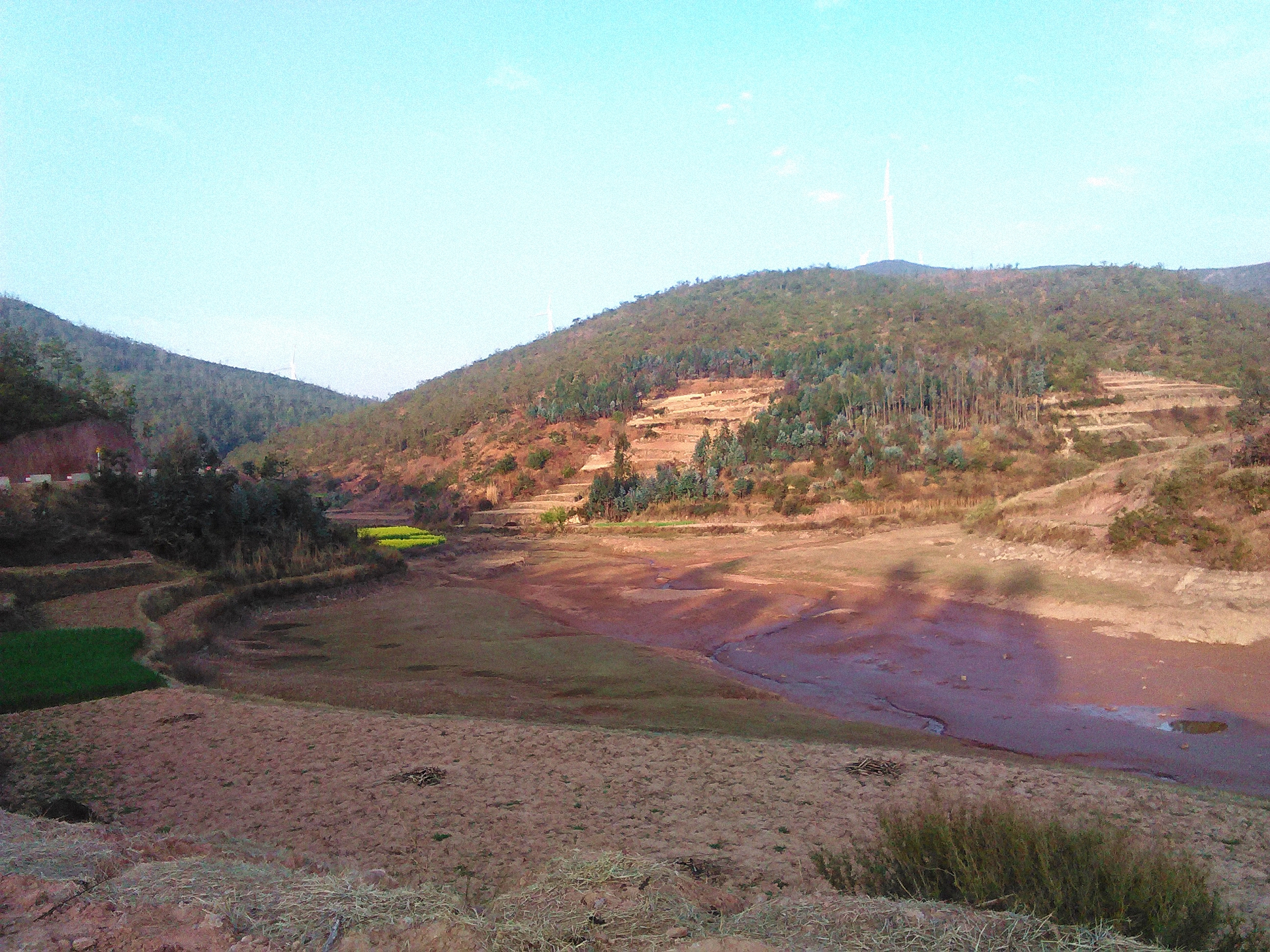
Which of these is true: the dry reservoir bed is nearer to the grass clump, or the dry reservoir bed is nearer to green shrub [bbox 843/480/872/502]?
the grass clump

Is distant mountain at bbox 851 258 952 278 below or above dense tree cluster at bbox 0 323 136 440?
above

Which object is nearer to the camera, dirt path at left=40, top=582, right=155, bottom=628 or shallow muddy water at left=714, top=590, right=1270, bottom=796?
shallow muddy water at left=714, top=590, right=1270, bottom=796

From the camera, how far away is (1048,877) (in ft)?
10.3

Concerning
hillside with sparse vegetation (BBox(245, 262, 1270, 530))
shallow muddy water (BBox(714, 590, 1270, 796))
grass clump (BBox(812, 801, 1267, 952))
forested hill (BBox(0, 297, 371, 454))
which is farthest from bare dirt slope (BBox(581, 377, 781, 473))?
forested hill (BBox(0, 297, 371, 454))

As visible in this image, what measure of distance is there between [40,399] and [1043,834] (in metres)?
31.2

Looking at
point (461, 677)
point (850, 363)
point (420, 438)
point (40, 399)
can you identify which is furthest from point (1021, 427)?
point (420, 438)

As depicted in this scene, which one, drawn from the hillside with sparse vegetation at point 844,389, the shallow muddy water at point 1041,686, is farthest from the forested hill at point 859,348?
the shallow muddy water at point 1041,686

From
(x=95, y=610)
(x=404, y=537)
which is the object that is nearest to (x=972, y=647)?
(x=95, y=610)

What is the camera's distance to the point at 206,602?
16.0 m

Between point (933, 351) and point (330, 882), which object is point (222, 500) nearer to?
point (330, 882)

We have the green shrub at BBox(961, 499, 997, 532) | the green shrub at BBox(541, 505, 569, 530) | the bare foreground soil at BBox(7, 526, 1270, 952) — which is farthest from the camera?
the green shrub at BBox(541, 505, 569, 530)

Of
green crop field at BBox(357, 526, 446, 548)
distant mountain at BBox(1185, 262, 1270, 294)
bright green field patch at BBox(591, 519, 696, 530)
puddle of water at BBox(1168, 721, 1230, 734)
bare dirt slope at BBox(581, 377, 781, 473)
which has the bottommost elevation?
bright green field patch at BBox(591, 519, 696, 530)

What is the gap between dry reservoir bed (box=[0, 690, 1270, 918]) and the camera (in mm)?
5090

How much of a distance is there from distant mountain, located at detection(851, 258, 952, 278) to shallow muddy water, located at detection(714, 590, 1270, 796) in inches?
3872
